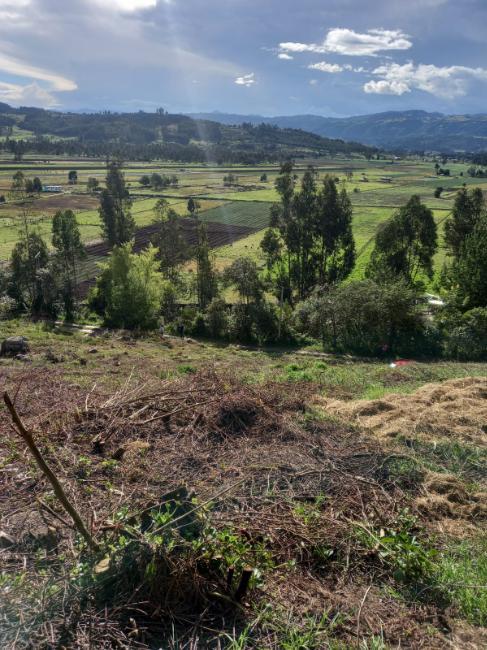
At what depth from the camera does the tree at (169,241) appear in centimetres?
4809

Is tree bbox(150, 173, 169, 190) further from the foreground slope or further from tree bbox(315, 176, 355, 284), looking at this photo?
the foreground slope

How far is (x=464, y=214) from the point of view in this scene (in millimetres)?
37500

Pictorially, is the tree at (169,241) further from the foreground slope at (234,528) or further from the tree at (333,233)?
the foreground slope at (234,528)

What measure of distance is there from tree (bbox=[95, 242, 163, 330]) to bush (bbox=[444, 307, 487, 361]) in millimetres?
21409

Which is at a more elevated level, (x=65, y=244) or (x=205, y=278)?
(x=65, y=244)

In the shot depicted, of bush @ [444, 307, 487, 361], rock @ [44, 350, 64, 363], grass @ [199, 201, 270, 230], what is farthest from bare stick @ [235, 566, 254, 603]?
grass @ [199, 201, 270, 230]

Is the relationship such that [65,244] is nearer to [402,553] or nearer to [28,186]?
[28,186]

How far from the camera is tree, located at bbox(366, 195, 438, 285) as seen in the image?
117 ft

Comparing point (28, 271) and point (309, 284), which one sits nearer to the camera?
point (28, 271)

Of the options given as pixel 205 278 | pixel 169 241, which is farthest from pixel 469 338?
pixel 169 241

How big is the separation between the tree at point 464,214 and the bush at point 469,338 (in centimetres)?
1527

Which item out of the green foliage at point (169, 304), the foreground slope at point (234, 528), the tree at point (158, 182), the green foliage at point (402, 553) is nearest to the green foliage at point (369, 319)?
the green foliage at point (169, 304)

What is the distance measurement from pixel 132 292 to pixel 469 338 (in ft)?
76.5

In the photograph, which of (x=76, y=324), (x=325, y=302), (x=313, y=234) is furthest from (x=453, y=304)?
(x=76, y=324)
